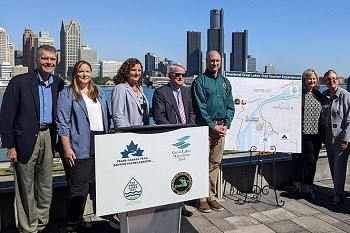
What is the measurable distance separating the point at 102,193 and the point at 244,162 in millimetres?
2927

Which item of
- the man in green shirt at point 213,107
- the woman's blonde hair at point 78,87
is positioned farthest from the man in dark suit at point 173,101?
the woman's blonde hair at point 78,87

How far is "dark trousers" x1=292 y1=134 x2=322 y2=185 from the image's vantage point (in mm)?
4676

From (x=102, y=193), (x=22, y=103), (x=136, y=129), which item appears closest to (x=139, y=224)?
(x=102, y=193)

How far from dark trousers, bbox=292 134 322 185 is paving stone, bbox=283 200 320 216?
0.39m

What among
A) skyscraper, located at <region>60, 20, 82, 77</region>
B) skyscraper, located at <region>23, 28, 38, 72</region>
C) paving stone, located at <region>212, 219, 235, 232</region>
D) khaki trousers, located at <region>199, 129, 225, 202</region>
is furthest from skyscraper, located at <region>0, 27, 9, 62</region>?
paving stone, located at <region>212, 219, 235, 232</region>

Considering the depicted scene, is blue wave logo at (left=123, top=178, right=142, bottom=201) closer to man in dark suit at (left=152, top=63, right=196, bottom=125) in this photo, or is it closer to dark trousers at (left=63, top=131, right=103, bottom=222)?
dark trousers at (left=63, top=131, right=103, bottom=222)

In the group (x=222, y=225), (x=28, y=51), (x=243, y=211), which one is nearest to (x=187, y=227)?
(x=222, y=225)

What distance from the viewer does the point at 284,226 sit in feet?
12.4

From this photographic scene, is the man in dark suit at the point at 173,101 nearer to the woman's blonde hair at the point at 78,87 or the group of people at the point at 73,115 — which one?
the group of people at the point at 73,115

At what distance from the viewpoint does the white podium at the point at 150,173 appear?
2.55m

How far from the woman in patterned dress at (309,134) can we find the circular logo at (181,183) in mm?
2376

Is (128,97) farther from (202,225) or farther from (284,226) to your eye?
(284,226)

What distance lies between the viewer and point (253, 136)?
4.55m

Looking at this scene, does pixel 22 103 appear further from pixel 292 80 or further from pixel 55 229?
pixel 292 80
